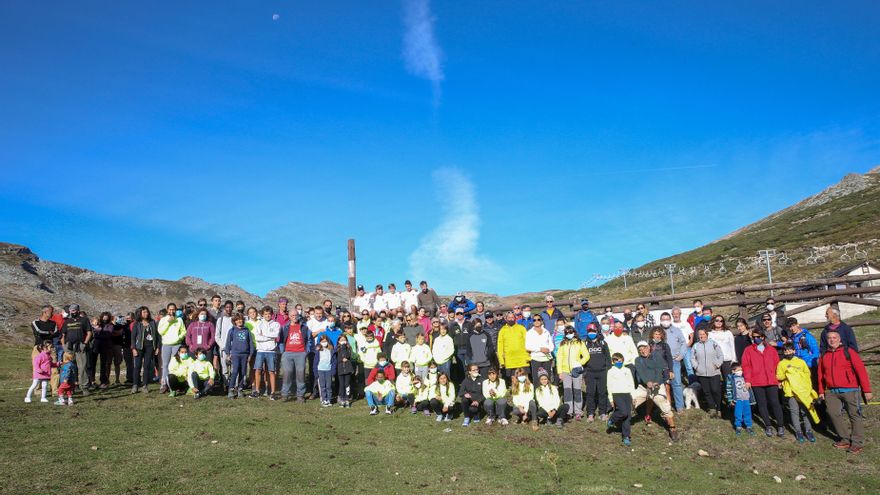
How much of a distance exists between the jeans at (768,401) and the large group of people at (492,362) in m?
0.03

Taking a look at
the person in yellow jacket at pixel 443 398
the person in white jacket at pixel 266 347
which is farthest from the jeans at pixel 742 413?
the person in white jacket at pixel 266 347

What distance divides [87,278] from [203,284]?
14.7 meters

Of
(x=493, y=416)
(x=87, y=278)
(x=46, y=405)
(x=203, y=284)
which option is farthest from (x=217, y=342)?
(x=87, y=278)

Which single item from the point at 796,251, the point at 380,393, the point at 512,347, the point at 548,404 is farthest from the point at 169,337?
the point at 796,251

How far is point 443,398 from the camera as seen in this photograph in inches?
550

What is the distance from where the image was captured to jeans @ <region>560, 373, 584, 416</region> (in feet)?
44.6

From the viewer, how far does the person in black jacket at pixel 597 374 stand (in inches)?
526

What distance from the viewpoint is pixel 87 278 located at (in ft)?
220

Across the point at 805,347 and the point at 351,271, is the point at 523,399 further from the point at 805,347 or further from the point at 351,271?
the point at 351,271

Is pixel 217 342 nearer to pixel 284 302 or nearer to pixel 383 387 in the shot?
pixel 284 302

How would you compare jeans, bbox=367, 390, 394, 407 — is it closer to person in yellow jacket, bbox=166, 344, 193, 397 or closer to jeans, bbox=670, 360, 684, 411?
person in yellow jacket, bbox=166, 344, 193, 397

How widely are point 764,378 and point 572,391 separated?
4.22 meters

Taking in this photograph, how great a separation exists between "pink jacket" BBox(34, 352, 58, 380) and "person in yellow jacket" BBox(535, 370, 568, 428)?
12.3m

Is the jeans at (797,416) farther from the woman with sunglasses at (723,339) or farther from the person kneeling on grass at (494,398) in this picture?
the person kneeling on grass at (494,398)
